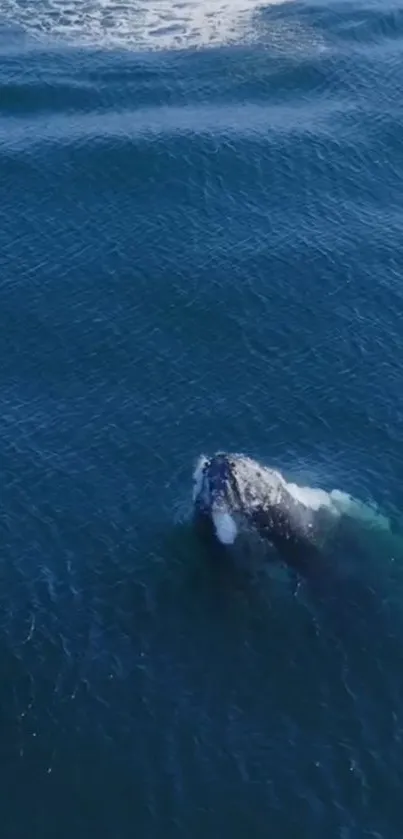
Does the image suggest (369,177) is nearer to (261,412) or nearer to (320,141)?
(320,141)

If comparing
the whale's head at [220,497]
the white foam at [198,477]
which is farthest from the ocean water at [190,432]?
the whale's head at [220,497]

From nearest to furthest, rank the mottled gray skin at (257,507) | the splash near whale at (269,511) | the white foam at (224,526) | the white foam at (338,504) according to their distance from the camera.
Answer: the white foam at (224,526), the splash near whale at (269,511), the mottled gray skin at (257,507), the white foam at (338,504)

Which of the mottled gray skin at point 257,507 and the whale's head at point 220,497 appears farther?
the mottled gray skin at point 257,507

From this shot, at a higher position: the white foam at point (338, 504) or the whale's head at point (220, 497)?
the whale's head at point (220, 497)

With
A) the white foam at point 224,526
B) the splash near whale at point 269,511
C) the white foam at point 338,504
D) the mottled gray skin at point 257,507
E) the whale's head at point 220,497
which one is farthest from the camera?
the white foam at point 338,504

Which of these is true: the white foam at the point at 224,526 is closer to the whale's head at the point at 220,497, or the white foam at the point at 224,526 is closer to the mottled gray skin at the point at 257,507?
the whale's head at the point at 220,497

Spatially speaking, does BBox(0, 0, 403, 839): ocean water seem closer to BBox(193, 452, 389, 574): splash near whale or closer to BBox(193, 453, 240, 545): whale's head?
BBox(193, 452, 389, 574): splash near whale
